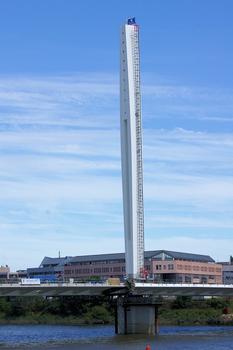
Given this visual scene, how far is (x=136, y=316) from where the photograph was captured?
9394cm

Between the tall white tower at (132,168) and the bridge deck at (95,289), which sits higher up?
the tall white tower at (132,168)

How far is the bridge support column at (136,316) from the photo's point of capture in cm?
9344

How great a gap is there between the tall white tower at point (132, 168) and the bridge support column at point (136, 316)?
342 inches

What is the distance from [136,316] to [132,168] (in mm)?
22108

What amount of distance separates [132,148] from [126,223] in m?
11.3

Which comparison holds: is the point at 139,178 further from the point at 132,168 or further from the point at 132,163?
the point at 132,163

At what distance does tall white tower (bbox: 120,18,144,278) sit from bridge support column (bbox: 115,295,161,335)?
869 cm

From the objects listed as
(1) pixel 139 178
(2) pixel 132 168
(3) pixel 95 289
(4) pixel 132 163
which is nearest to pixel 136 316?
(3) pixel 95 289

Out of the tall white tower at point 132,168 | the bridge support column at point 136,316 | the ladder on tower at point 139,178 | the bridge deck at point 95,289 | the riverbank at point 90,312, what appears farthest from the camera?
the riverbank at point 90,312

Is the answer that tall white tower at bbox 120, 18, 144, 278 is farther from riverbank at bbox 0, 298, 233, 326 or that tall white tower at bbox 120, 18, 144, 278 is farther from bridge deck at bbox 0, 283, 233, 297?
riverbank at bbox 0, 298, 233, 326

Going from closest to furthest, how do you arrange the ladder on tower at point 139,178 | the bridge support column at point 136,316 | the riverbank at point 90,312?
1. the bridge support column at point 136,316
2. the ladder on tower at point 139,178
3. the riverbank at point 90,312

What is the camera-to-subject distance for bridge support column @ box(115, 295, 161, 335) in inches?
3679

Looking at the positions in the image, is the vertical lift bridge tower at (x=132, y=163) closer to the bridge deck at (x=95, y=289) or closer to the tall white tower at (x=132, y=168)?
the tall white tower at (x=132, y=168)

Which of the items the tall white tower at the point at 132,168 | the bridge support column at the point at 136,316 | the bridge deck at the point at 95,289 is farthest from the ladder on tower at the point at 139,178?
the bridge support column at the point at 136,316
